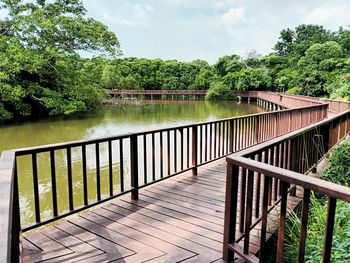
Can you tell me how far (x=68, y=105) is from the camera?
18.0 metres

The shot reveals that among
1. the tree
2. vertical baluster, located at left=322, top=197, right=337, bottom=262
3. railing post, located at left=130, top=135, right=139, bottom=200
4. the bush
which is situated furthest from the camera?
the bush

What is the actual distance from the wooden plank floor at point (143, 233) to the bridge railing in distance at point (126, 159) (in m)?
0.15

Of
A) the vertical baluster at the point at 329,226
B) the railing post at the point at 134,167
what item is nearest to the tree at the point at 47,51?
the railing post at the point at 134,167

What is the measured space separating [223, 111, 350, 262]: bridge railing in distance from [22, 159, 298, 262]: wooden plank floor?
30 centimetres

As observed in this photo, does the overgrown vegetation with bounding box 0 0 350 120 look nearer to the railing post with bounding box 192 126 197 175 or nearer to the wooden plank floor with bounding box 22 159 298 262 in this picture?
the railing post with bounding box 192 126 197 175

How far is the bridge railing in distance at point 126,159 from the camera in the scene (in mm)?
2562

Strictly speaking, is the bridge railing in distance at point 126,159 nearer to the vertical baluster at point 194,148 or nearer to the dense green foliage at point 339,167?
the vertical baluster at point 194,148

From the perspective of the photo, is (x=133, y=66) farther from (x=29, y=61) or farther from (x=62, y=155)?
(x=62, y=155)

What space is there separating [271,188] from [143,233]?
4.18ft

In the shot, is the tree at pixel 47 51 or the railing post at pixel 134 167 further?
the tree at pixel 47 51

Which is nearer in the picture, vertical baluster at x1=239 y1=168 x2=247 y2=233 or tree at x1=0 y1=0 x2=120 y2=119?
vertical baluster at x1=239 y1=168 x2=247 y2=233

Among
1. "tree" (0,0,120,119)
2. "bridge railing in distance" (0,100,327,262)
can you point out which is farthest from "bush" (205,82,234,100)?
"bridge railing in distance" (0,100,327,262)

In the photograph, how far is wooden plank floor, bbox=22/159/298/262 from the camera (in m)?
2.36

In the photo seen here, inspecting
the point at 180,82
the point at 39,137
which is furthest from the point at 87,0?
the point at 180,82
